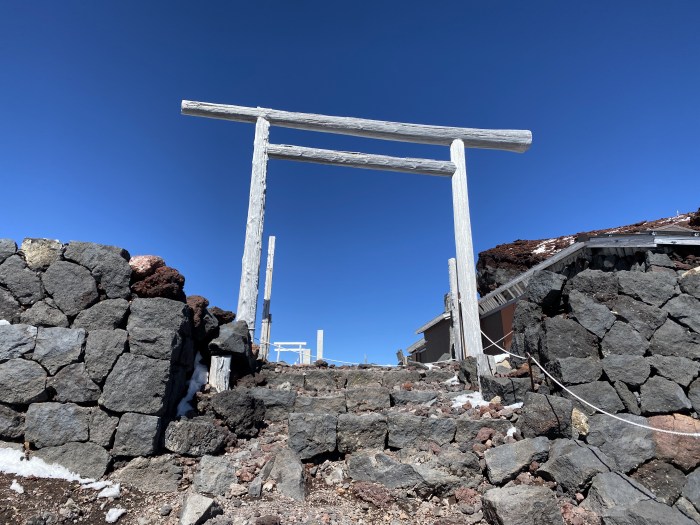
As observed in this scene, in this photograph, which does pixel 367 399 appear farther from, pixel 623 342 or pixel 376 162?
pixel 376 162

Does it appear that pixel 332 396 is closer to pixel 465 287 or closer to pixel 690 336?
pixel 465 287

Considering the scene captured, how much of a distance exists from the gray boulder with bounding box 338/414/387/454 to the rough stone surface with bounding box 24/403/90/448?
2602 millimetres

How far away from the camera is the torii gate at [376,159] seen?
7.39 m

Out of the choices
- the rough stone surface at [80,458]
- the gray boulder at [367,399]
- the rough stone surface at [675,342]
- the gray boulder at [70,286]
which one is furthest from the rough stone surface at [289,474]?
the rough stone surface at [675,342]

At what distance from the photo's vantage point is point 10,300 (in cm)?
471

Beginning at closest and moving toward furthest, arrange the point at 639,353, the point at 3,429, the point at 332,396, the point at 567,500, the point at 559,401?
the point at 567,500, the point at 3,429, the point at 559,401, the point at 639,353, the point at 332,396

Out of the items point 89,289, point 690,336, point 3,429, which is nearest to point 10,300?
point 89,289

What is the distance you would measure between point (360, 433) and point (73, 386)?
121 inches

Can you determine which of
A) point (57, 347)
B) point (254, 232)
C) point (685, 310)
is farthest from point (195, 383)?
point (685, 310)

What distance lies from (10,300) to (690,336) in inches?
309

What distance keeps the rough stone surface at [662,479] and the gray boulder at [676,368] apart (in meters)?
1.02

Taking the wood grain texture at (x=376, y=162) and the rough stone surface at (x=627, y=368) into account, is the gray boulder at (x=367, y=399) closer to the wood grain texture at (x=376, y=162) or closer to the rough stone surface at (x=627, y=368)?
the rough stone surface at (x=627, y=368)

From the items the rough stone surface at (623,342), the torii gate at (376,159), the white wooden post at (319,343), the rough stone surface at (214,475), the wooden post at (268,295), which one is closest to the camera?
the rough stone surface at (214,475)

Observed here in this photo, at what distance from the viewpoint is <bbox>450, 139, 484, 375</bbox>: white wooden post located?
7.39 metres
